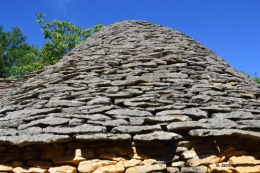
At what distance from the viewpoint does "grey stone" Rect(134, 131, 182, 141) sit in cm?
308

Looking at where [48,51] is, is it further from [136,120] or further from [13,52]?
[136,120]

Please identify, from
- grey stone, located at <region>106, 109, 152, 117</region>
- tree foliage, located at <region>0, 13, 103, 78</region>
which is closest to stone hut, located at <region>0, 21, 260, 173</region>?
grey stone, located at <region>106, 109, 152, 117</region>

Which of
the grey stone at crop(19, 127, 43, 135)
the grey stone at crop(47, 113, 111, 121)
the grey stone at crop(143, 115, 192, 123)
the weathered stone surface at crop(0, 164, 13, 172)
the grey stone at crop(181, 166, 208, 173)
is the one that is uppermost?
the grey stone at crop(47, 113, 111, 121)

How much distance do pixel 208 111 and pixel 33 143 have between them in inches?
76.4

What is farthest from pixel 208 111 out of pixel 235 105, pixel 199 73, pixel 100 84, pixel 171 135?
pixel 100 84

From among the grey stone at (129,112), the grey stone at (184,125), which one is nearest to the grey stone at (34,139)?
the grey stone at (129,112)

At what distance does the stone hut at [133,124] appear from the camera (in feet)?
10.2

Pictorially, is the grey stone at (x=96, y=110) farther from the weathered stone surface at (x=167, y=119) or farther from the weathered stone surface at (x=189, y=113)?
the weathered stone surface at (x=189, y=113)

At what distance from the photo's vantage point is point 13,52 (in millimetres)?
19016

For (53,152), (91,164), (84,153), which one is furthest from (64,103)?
(91,164)

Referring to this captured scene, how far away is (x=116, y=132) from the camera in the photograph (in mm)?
3156

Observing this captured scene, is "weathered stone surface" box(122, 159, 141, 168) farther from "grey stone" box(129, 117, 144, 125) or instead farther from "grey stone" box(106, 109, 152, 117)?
"grey stone" box(106, 109, 152, 117)

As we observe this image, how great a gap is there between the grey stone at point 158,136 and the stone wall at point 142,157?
0.09m

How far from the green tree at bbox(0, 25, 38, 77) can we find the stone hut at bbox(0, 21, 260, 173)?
1246 centimetres
